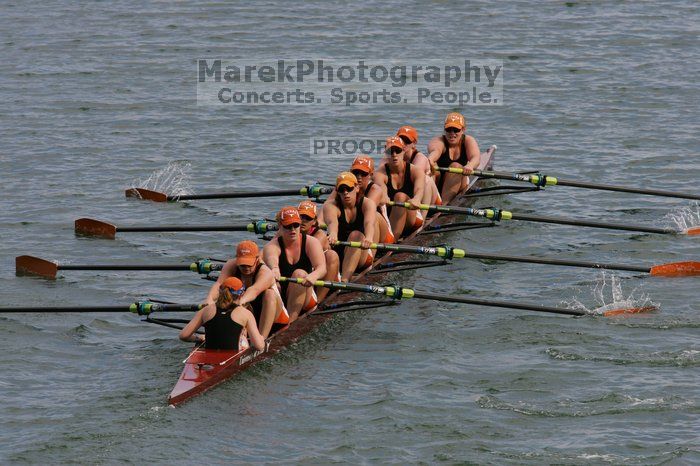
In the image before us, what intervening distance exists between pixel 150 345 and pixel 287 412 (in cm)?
302

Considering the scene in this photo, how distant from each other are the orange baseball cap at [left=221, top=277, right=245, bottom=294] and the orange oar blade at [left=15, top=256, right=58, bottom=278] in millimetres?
5463

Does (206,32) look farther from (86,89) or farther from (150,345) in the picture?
(150,345)

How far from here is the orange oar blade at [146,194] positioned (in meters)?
24.3

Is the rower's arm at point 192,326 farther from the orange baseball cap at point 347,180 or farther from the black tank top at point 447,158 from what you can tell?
the black tank top at point 447,158

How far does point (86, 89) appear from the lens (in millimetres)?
32781

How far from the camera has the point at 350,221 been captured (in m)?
18.8

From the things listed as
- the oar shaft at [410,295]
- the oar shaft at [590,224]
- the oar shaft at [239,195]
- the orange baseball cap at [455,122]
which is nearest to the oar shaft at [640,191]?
the oar shaft at [590,224]

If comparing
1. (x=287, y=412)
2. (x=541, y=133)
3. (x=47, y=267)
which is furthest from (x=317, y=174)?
(x=287, y=412)

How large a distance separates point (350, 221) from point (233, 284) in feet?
13.6

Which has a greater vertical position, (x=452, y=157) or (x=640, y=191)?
(x=452, y=157)

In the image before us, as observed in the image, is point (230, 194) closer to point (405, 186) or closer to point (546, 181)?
point (405, 186)

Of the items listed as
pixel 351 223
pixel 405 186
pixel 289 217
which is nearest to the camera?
pixel 289 217

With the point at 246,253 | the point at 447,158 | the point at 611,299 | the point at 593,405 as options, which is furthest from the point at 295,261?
the point at 447,158

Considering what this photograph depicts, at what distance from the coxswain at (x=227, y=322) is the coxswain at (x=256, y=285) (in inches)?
14.5
